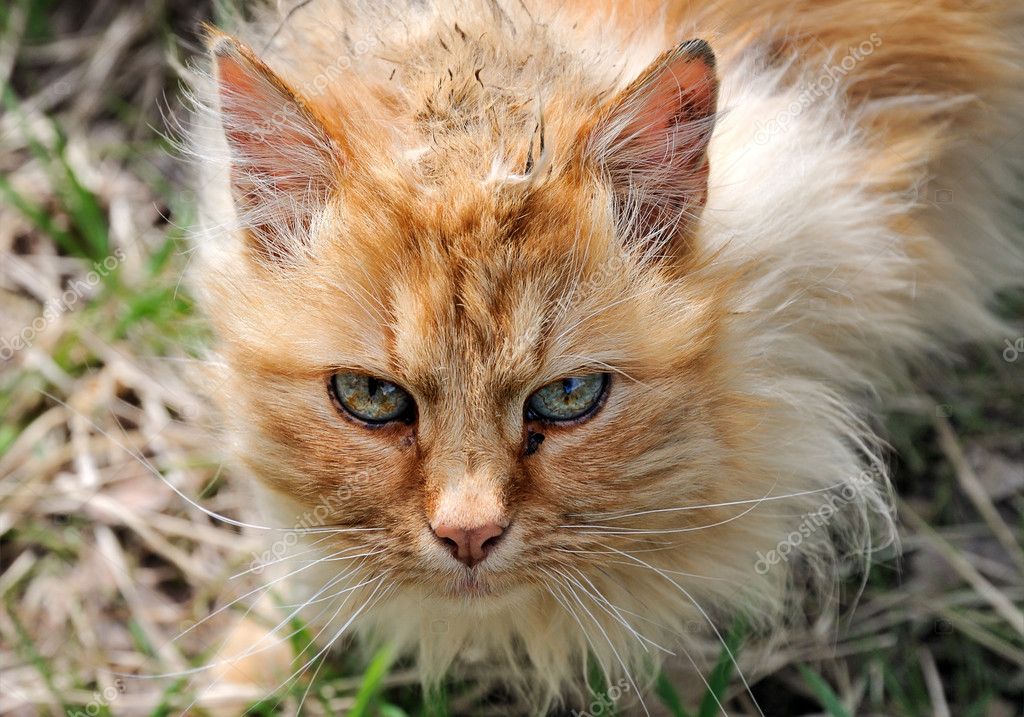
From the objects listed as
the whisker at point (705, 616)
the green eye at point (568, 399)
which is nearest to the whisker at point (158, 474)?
the green eye at point (568, 399)

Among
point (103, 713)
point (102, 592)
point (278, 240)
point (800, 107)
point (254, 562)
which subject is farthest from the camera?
point (102, 592)

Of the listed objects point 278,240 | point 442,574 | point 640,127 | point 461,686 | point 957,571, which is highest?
point 640,127

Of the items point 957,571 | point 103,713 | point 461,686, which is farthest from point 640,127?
point 103,713

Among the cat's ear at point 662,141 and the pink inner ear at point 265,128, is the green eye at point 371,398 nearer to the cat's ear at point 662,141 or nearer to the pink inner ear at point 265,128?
the pink inner ear at point 265,128

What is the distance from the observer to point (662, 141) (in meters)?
1.72

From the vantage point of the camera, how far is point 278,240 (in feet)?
6.05

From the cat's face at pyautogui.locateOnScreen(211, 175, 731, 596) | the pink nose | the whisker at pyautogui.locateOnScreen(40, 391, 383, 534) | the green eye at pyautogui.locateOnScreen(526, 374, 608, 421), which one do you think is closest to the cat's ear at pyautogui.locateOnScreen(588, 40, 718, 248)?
the cat's face at pyautogui.locateOnScreen(211, 175, 731, 596)

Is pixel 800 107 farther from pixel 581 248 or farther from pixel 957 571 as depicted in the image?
pixel 957 571

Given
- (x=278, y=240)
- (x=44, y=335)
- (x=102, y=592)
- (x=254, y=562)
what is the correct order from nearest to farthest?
(x=278, y=240) → (x=254, y=562) → (x=102, y=592) → (x=44, y=335)

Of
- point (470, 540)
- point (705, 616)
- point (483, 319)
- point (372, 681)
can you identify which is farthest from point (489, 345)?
point (372, 681)

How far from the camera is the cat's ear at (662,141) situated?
5.27ft

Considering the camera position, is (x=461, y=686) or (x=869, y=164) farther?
(x=461, y=686)

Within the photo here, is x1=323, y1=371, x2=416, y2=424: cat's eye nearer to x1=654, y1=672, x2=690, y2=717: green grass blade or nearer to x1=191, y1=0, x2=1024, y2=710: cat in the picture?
x1=191, y1=0, x2=1024, y2=710: cat

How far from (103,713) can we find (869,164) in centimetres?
227
